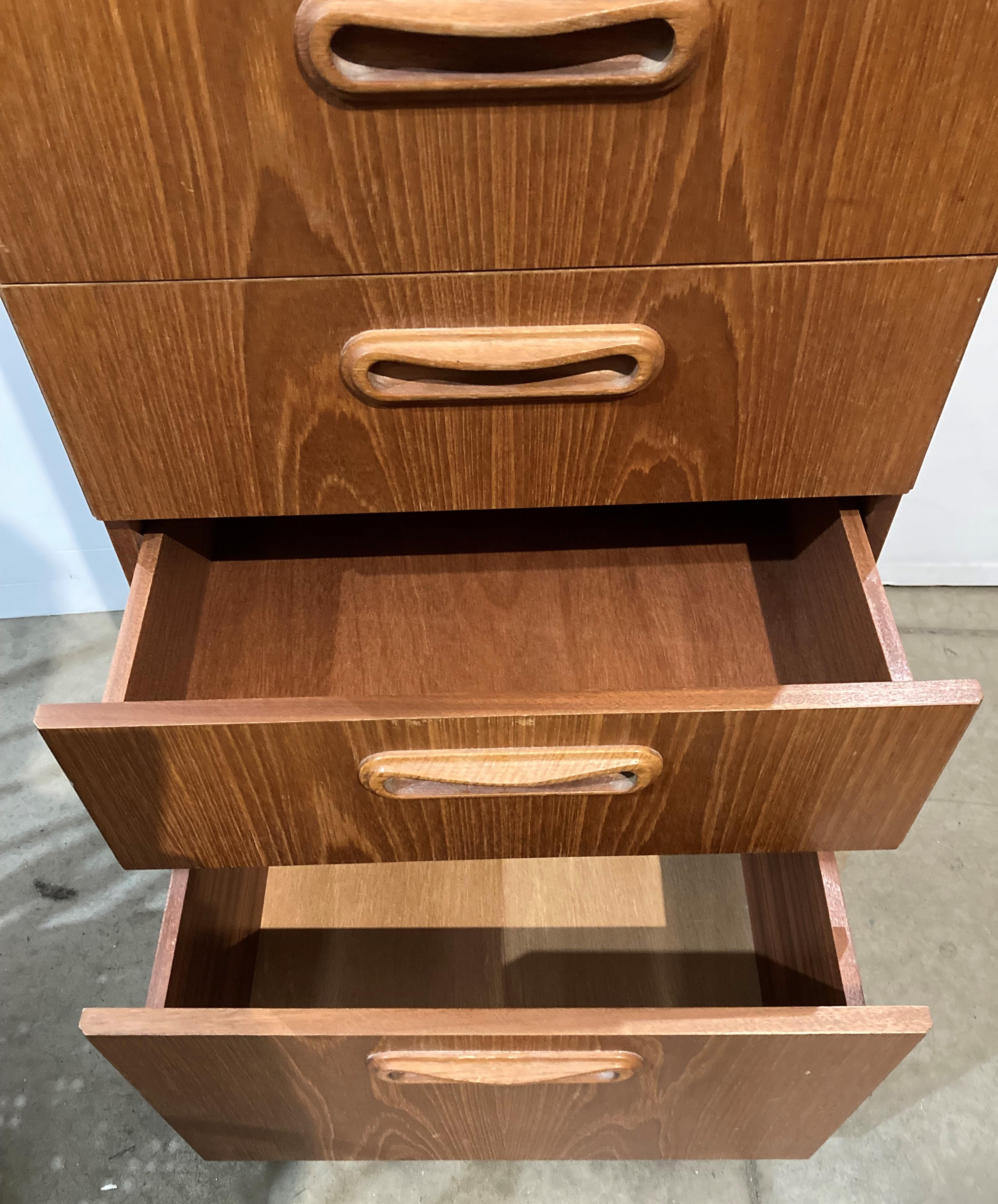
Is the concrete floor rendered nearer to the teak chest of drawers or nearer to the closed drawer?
the teak chest of drawers

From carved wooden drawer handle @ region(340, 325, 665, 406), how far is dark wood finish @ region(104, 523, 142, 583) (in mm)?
217

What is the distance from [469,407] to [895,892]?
69cm

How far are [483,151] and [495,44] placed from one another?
0.04 metres

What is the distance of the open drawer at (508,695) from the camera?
0.52 m

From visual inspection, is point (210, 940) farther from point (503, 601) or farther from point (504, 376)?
point (504, 376)

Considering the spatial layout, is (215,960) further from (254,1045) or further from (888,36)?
(888,36)

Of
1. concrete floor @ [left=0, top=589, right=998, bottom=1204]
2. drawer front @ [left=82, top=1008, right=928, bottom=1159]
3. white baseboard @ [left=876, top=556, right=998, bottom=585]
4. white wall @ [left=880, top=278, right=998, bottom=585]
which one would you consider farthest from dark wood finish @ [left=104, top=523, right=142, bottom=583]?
white baseboard @ [left=876, top=556, right=998, bottom=585]

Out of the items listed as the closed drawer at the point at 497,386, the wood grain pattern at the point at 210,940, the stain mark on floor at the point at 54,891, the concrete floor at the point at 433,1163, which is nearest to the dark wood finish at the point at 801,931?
the concrete floor at the point at 433,1163

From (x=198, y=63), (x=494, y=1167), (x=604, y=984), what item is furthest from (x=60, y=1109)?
(x=198, y=63)

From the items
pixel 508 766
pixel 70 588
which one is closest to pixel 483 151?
pixel 508 766

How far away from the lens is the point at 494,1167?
812mm

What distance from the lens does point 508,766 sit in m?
0.54

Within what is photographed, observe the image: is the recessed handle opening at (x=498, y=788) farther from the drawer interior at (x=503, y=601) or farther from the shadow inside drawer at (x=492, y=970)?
the shadow inside drawer at (x=492, y=970)

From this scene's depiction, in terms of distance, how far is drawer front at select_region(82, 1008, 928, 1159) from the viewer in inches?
22.2
